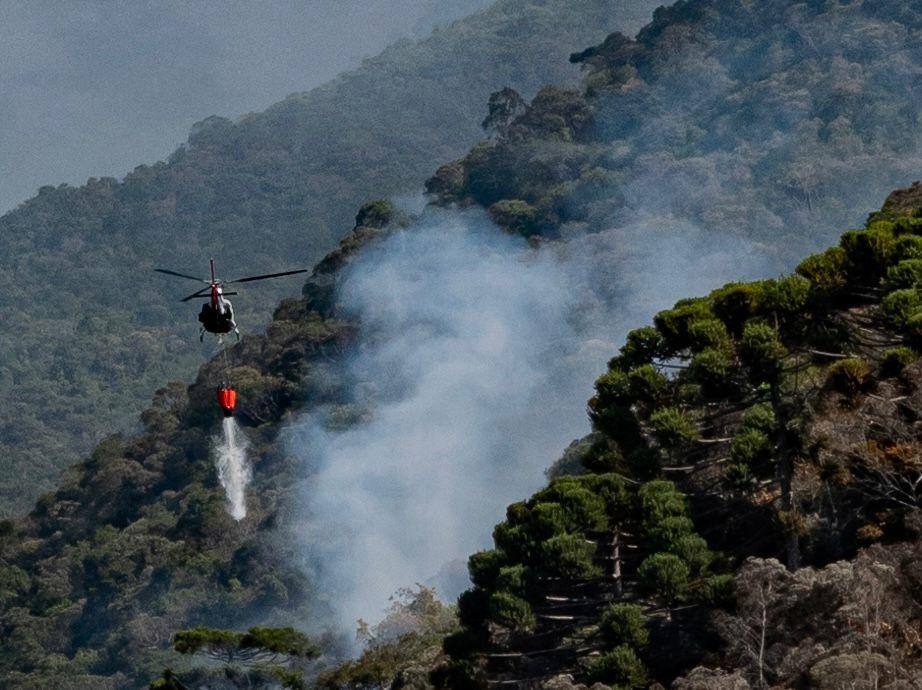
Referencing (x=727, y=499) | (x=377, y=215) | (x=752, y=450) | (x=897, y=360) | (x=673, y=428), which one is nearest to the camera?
(x=897, y=360)

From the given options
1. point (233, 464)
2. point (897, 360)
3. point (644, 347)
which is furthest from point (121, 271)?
point (897, 360)

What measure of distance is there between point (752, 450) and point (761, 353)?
8.04ft

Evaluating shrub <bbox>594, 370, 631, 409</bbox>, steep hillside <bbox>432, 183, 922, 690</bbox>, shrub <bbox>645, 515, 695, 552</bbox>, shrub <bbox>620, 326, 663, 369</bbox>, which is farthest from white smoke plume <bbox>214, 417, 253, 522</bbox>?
shrub <bbox>645, 515, 695, 552</bbox>

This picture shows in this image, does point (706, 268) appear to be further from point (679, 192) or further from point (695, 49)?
point (695, 49)

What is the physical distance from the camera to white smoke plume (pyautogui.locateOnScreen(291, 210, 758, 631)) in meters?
82.2

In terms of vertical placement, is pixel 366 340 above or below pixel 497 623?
above

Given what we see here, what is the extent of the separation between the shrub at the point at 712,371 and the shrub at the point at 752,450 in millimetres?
1605

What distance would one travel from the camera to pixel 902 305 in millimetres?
36531

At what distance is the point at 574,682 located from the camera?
35969 millimetres

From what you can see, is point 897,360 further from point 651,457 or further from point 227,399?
point 227,399

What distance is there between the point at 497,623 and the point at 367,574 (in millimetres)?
42938

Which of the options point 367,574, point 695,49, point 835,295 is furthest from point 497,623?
point 695,49

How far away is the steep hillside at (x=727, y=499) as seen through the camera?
34.2m

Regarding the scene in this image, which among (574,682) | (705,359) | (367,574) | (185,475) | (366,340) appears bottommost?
(574,682)
